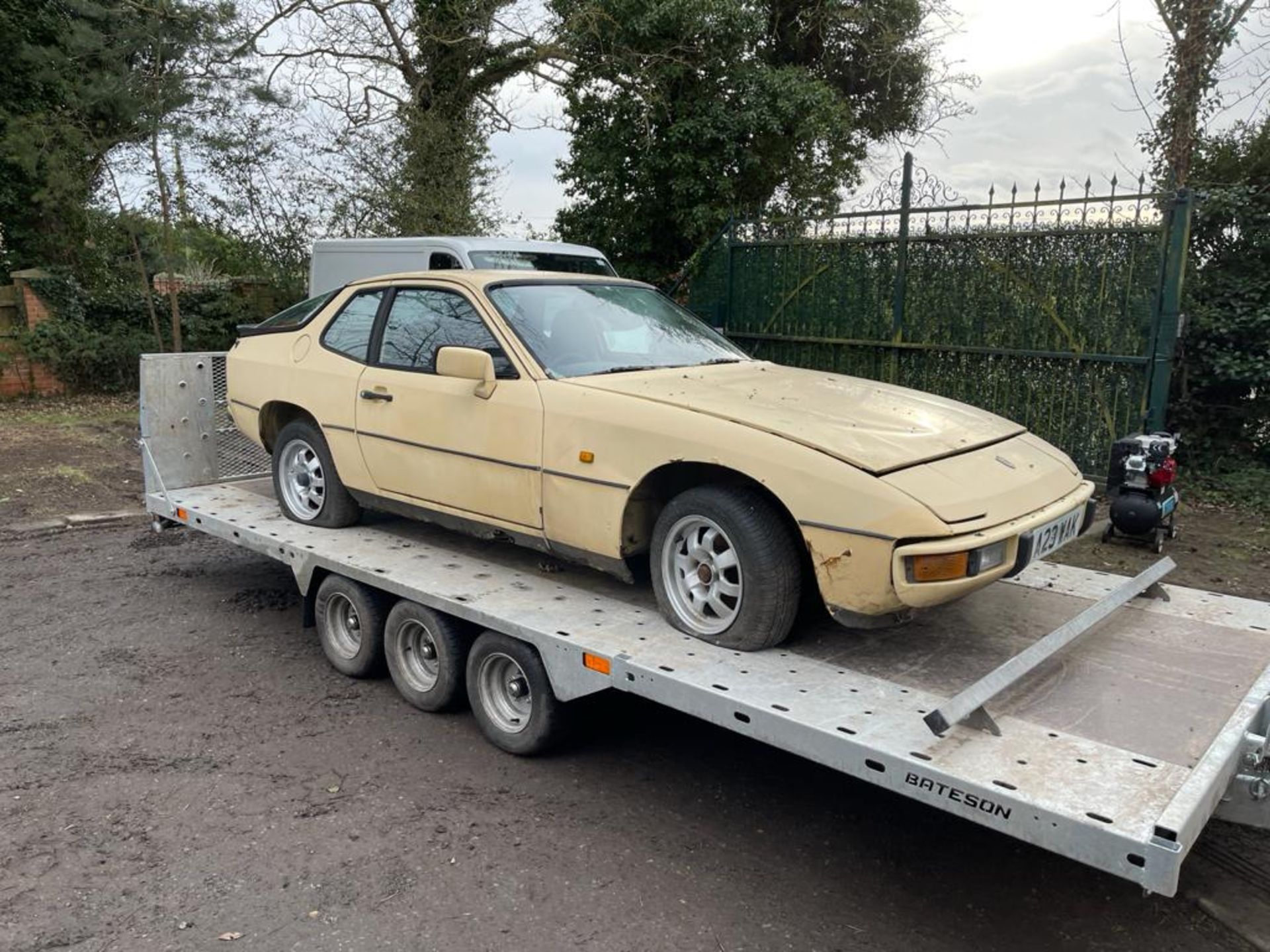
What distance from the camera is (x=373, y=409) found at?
4.83 metres

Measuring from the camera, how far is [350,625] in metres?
4.88

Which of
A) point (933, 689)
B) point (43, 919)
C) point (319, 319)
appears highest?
point (319, 319)

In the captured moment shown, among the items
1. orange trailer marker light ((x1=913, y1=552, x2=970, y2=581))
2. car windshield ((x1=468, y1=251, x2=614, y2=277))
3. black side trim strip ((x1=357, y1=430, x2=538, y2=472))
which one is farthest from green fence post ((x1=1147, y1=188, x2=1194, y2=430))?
black side trim strip ((x1=357, y1=430, x2=538, y2=472))

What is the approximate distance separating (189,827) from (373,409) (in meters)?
2.13

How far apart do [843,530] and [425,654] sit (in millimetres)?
2206

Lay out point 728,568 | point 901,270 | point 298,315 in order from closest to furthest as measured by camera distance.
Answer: point 728,568 → point 298,315 → point 901,270

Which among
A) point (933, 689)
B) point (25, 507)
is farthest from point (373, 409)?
point (25, 507)

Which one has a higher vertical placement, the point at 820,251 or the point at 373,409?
the point at 820,251

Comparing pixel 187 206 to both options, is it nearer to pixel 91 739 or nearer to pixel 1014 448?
pixel 91 739

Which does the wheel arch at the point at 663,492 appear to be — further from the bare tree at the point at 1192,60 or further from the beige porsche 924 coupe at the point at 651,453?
the bare tree at the point at 1192,60

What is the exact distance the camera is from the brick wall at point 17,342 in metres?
13.1

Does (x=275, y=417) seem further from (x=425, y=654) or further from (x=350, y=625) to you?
(x=425, y=654)

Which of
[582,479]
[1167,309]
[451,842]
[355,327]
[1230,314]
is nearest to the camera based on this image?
[451,842]

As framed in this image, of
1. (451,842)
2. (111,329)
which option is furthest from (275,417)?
(111,329)
